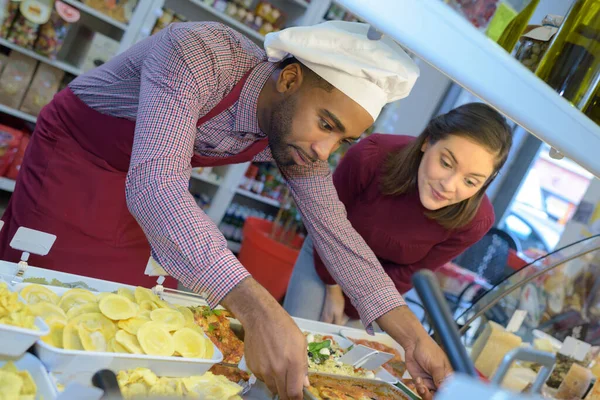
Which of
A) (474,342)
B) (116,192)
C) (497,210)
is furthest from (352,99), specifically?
(497,210)

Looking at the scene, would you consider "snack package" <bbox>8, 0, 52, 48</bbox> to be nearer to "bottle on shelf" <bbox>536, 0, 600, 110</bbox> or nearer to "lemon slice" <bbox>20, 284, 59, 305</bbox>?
"lemon slice" <bbox>20, 284, 59, 305</bbox>

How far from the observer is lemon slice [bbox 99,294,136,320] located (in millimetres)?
1178

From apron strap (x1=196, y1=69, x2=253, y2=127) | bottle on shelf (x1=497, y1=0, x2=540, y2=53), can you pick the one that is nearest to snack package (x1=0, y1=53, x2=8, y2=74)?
apron strap (x1=196, y1=69, x2=253, y2=127)

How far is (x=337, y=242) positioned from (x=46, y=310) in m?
1.05

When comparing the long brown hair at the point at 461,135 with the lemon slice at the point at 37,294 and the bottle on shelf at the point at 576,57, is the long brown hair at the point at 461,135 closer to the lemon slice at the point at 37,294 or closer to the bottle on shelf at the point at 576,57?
the bottle on shelf at the point at 576,57

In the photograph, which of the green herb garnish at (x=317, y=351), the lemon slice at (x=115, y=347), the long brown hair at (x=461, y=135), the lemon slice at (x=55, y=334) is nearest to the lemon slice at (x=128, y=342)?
the lemon slice at (x=115, y=347)

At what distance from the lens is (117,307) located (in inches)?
47.6

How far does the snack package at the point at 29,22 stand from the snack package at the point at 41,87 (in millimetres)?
208

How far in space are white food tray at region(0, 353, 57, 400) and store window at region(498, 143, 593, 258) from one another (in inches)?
206

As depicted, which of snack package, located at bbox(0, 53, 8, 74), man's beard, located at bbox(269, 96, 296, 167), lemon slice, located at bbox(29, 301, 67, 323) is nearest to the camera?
lemon slice, located at bbox(29, 301, 67, 323)

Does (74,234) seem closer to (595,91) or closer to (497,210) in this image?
(595,91)

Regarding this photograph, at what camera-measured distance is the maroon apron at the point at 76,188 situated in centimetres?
175

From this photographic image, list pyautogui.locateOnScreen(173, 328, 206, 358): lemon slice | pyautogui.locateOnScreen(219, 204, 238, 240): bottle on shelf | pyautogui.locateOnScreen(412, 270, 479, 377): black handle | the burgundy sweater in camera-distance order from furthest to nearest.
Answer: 1. pyautogui.locateOnScreen(219, 204, 238, 240): bottle on shelf
2. the burgundy sweater
3. pyautogui.locateOnScreen(173, 328, 206, 358): lemon slice
4. pyautogui.locateOnScreen(412, 270, 479, 377): black handle

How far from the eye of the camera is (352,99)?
146cm
